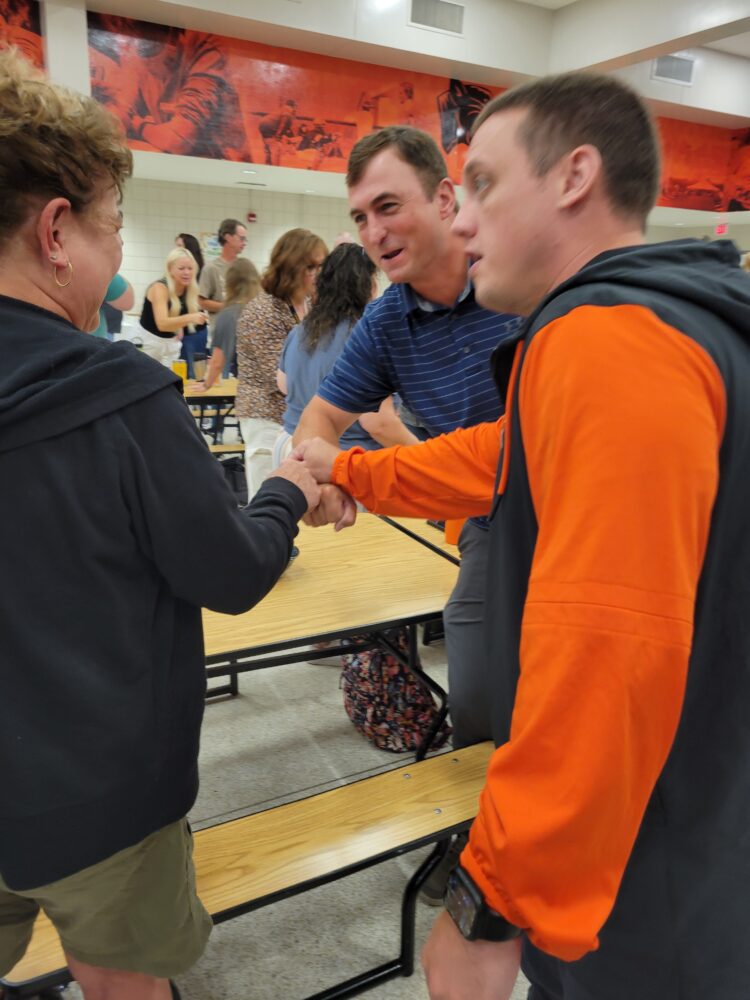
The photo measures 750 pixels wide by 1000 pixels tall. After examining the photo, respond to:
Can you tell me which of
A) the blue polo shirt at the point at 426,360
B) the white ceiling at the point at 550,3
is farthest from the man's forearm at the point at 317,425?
the white ceiling at the point at 550,3

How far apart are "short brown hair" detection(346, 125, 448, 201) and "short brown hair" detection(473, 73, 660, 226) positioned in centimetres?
100

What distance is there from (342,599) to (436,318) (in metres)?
0.82

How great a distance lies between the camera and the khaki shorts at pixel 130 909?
0.89 metres

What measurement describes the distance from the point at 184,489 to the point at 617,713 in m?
0.56

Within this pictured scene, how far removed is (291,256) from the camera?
313 centimetres

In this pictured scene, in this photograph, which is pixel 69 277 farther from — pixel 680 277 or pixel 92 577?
pixel 680 277

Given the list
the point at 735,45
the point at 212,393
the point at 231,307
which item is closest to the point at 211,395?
the point at 212,393

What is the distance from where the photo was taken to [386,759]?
7.79 feet

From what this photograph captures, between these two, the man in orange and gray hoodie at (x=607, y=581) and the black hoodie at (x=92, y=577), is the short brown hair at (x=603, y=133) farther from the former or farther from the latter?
the black hoodie at (x=92, y=577)

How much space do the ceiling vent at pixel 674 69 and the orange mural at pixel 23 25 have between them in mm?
5137

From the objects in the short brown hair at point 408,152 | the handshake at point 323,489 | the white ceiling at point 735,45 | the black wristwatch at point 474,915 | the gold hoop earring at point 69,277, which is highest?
the white ceiling at point 735,45

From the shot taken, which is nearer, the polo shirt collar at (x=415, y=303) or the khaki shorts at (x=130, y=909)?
the khaki shorts at (x=130, y=909)

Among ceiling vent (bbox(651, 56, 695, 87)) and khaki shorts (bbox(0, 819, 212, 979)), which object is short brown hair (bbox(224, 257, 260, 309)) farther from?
khaki shorts (bbox(0, 819, 212, 979))

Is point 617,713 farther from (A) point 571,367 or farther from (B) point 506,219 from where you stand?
(B) point 506,219
